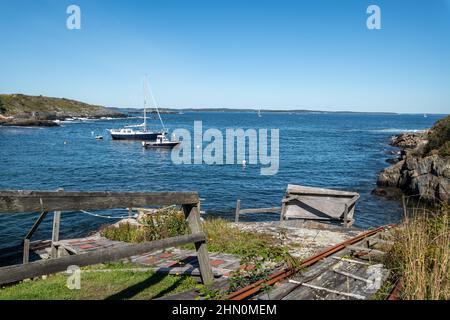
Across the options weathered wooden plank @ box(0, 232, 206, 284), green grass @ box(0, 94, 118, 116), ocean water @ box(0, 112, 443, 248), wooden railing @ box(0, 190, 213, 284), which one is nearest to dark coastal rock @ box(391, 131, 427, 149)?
ocean water @ box(0, 112, 443, 248)

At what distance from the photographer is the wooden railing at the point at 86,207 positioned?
3084 mm

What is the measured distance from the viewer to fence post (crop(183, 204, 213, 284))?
17.3 ft

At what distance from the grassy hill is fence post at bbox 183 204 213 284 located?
441 feet

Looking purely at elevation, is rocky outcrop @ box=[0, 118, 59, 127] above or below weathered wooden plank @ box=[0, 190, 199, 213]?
above

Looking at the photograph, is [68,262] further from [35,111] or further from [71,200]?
[35,111]

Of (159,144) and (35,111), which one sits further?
(35,111)

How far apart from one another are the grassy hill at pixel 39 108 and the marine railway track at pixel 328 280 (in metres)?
135

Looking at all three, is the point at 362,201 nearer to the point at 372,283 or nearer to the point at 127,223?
the point at 127,223

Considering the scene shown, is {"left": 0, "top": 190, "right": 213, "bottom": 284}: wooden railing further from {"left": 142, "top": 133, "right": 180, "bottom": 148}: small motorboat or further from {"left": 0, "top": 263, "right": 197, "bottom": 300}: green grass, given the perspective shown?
{"left": 142, "top": 133, "right": 180, "bottom": 148}: small motorboat

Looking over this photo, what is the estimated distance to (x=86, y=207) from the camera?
3.64 m

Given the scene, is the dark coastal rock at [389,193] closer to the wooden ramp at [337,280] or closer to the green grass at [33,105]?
the wooden ramp at [337,280]

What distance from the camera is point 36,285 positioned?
7.24 meters

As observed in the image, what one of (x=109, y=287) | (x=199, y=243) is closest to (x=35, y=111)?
(x=109, y=287)

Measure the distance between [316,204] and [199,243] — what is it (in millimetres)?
10098
